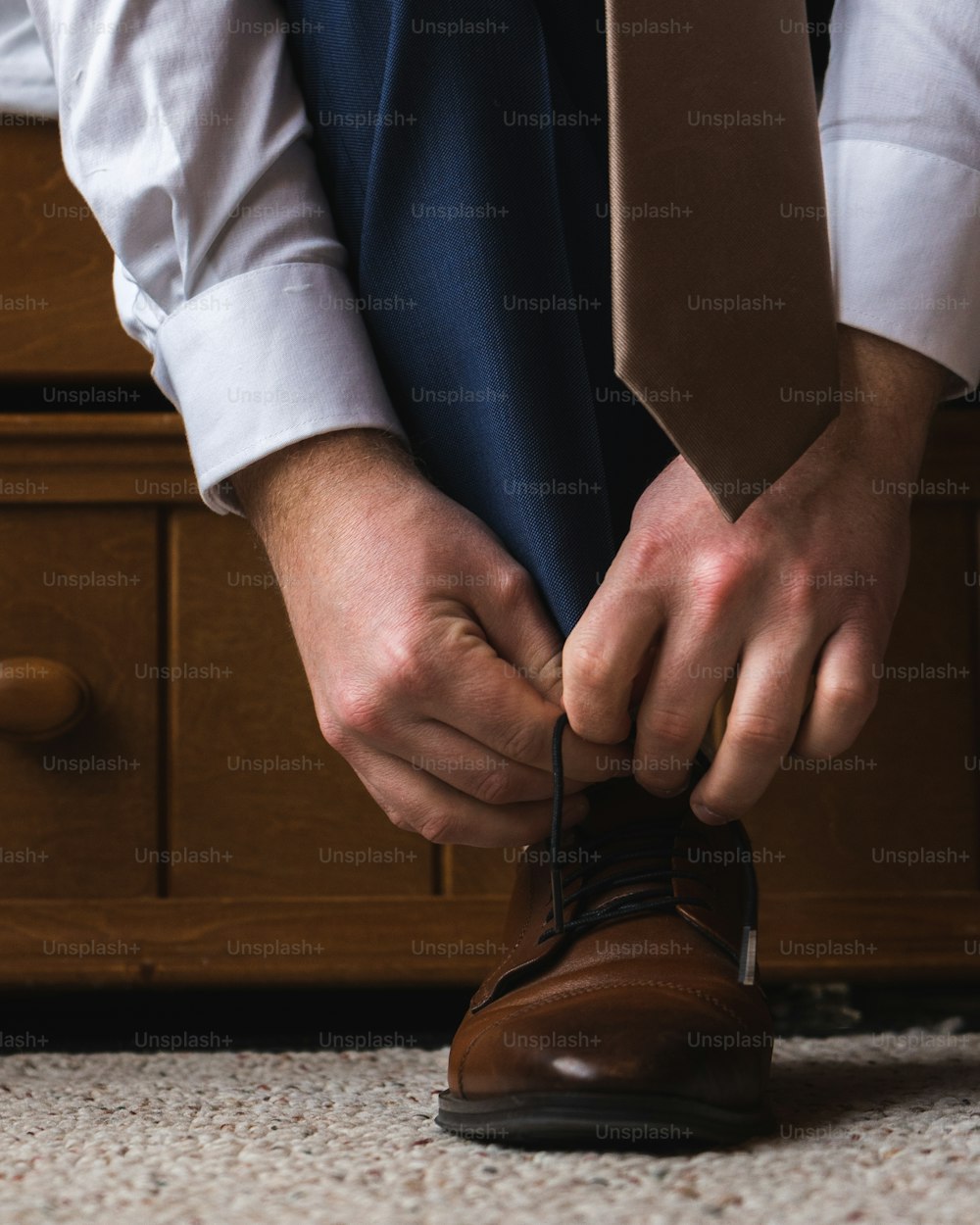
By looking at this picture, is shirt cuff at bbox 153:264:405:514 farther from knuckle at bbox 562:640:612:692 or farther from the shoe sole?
the shoe sole

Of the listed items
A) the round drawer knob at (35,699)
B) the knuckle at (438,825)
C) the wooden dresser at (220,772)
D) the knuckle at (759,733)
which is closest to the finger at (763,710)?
the knuckle at (759,733)

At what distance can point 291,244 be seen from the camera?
56 centimetres

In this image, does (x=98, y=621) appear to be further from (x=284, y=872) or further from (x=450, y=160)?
(x=450, y=160)

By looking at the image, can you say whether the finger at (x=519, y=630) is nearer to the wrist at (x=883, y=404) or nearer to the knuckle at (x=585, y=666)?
the knuckle at (x=585, y=666)

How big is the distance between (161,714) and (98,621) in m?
0.07

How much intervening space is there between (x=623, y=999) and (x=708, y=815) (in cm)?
9

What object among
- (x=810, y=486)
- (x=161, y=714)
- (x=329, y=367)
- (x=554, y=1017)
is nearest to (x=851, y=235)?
(x=810, y=486)

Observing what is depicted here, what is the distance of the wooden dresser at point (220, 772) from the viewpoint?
755 mm

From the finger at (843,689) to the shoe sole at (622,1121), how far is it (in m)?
0.14

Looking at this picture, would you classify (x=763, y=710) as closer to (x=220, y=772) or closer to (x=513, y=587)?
(x=513, y=587)

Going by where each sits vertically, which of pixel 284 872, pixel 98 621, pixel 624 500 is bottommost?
pixel 284 872

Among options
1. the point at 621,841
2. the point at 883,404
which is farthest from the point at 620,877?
the point at 883,404

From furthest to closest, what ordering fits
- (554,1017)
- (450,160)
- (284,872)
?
(284,872) → (450,160) → (554,1017)

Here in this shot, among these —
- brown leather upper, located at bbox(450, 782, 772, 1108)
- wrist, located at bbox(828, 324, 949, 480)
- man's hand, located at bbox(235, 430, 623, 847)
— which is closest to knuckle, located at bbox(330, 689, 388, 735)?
man's hand, located at bbox(235, 430, 623, 847)
